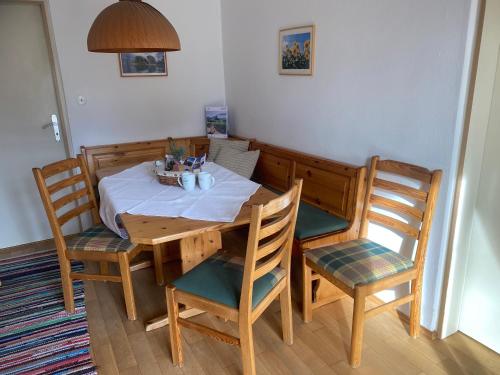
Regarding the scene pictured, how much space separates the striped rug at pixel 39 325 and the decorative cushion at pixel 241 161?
4.79 feet

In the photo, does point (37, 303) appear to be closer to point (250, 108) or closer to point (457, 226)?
point (250, 108)

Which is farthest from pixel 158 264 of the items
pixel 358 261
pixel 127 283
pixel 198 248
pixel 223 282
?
pixel 358 261

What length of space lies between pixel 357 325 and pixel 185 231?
3.13 feet

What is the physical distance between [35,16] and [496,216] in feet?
11.7

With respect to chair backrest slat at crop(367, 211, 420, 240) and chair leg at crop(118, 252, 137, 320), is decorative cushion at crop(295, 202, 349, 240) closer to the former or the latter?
chair backrest slat at crop(367, 211, 420, 240)

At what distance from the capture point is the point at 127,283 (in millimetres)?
2238

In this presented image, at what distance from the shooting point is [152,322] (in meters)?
2.20

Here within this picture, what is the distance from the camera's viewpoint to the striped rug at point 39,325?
6.50ft

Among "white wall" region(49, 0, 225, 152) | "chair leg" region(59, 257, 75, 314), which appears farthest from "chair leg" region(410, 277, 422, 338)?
"white wall" region(49, 0, 225, 152)

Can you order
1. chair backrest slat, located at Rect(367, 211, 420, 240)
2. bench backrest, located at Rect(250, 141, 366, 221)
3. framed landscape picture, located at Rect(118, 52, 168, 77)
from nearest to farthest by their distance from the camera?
chair backrest slat, located at Rect(367, 211, 420, 240), bench backrest, located at Rect(250, 141, 366, 221), framed landscape picture, located at Rect(118, 52, 168, 77)

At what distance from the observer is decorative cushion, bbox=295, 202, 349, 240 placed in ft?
7.53

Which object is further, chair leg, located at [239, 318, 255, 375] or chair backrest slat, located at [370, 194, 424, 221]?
chair backrest slat, located at [370, 194, 424, 221]

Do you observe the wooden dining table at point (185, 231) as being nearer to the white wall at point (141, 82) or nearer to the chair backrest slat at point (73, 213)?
the chair backrest slat at point (73, 213)

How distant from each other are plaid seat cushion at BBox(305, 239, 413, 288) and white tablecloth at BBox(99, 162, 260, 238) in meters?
0.54
